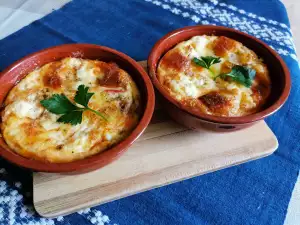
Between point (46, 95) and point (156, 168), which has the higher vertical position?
point (46, 95)

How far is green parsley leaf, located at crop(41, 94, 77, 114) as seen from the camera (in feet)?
4.14

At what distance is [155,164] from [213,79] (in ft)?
1.47

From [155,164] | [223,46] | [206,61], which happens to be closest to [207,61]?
[206,61]

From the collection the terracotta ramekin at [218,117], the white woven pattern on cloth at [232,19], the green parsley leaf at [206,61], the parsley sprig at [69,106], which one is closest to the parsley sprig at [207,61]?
the green parsley leaf at [206,61]

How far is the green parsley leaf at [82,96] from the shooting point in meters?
1.27

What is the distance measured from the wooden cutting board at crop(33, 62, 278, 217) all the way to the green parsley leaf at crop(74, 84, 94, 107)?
26cm

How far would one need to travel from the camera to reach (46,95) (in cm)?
134

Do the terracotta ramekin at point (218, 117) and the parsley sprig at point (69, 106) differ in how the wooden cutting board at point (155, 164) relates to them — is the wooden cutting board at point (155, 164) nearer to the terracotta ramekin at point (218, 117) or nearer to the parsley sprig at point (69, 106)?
the terracotta ramekin at point (218, 117)

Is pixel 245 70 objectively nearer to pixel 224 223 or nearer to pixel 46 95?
pixel 224 223

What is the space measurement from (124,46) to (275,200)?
113cm

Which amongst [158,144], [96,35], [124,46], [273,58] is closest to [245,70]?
[273,58]

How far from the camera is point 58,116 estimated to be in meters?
1.27

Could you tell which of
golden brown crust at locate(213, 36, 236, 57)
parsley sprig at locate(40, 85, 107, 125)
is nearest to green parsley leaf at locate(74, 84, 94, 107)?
parsley sprig at locate(40, 85, 107, 125)

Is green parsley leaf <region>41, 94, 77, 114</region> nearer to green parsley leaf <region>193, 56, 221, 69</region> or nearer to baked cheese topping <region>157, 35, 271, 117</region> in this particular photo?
baked cheese topping <region>157, 35, 271, 117</region>
